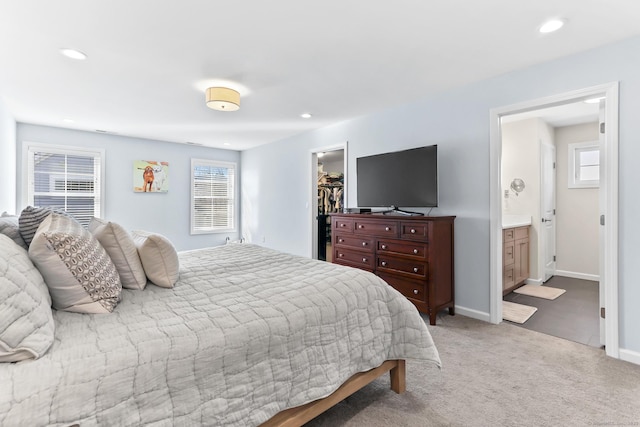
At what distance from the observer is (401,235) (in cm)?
317

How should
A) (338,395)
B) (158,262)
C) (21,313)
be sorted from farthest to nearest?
(158,262) < (338,395) < (21,313)

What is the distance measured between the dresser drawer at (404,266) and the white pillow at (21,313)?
9.05 feet

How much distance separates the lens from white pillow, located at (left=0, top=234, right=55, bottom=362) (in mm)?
901

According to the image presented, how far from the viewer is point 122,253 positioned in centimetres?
162

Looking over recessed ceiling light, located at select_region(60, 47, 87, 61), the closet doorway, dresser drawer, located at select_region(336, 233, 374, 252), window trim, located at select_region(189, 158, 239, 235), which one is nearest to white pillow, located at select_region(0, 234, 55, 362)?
recessed ceiling light, located at select_region(60, 47, 87, 61)

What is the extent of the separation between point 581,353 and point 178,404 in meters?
2.93

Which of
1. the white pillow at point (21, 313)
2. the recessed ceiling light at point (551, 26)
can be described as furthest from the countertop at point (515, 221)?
the white pillow at point (21, 313)

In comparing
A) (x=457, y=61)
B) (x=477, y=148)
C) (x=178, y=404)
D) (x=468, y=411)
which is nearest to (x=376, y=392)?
(x=468, y=411)

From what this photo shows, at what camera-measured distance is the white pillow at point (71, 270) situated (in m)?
1.24

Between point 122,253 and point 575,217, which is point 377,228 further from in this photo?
point 575,217

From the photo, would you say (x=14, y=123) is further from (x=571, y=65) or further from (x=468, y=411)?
(x=571, y=65)

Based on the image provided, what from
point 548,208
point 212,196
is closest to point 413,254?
point 548,208

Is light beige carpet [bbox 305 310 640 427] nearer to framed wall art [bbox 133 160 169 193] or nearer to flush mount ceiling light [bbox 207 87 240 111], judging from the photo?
flush mount ceiling light [bbox 207 87 240 111]

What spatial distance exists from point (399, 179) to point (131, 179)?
187 inches
